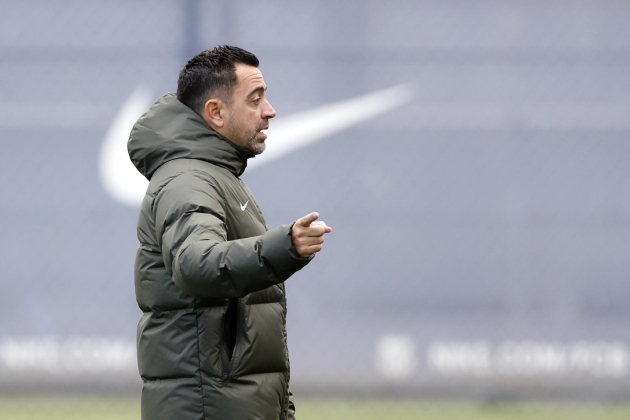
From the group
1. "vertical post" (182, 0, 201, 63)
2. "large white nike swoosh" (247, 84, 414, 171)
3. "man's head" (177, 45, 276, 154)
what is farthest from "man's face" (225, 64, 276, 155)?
"vertical post" (182, 0, 201, 63)

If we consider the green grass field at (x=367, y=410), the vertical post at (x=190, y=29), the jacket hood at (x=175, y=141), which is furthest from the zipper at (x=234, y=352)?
the vertical post at (x=190, y=29)

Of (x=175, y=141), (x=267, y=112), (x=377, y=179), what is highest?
(x=377, y=179)

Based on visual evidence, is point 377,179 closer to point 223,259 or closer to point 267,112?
point 267,112

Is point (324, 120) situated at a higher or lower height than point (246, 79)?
higher

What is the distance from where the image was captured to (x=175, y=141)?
6.45 ft

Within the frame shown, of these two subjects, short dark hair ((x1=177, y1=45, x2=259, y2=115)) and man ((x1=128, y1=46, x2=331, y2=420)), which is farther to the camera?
short dark hair ((x1=177, y1=45, x2=259, y2=115))

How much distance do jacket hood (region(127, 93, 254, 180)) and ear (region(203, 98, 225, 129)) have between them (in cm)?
2

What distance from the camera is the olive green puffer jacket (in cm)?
172

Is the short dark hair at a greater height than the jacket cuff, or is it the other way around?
the short dark hair

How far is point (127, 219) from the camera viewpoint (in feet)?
14.5

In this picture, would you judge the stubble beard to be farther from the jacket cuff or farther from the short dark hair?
the jacket cuff

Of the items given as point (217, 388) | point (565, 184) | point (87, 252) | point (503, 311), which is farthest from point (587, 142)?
point (217, 388)

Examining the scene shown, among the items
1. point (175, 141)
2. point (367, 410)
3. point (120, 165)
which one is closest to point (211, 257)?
point (175, 141)

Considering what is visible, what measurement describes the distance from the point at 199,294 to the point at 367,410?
2.79 m
